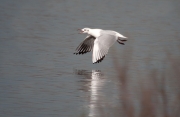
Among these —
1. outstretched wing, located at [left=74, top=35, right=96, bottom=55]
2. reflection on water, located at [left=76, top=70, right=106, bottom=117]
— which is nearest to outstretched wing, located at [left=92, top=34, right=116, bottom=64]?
reflection on water, located at [left=76, top=70, right=106, bottom=117]

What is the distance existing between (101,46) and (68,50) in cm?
206

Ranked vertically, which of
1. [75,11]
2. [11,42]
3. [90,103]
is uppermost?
[75,11]

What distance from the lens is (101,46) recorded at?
9.29 meters

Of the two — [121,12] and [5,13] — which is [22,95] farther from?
[121,12]

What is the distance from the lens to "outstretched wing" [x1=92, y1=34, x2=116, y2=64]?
9.13m

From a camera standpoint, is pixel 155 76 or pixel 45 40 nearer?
Answer: pixel 155 76

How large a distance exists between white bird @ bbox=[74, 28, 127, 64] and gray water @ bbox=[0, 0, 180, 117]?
0.21 m

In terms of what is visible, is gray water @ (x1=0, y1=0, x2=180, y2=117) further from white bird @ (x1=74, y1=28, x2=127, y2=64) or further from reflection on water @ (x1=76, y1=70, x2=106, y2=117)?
white bird @ (x1=74, y1=28, x2=127, y2=64)

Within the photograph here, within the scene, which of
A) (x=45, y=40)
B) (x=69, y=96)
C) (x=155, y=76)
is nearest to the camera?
(x=155, y=76)

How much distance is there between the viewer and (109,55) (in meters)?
11.2

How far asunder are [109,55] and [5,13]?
5.56 metres

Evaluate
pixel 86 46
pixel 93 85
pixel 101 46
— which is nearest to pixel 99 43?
pixel 101 46

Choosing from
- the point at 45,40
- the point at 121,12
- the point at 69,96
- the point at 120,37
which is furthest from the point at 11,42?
the point at 121,12

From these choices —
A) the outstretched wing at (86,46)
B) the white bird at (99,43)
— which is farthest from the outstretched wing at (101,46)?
the outstretched wing at (86,46)
